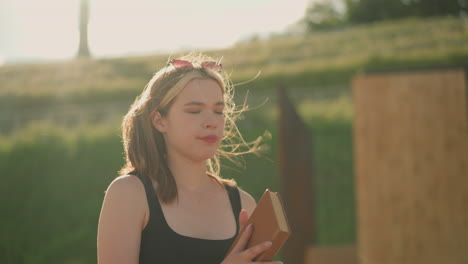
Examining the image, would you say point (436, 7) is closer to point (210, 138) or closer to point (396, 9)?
point (396, 9)

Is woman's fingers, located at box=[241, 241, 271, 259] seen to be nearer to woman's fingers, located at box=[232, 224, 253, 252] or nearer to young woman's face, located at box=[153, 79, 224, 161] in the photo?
woman's fingers, located at box=[232, 224, 253, 252]

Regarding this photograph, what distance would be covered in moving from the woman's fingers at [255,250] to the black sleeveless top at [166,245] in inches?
9.0

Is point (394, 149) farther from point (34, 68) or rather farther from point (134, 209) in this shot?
point (34, 68)

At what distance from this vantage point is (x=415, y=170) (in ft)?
23.6

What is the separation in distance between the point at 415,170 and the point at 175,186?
19.4 feet

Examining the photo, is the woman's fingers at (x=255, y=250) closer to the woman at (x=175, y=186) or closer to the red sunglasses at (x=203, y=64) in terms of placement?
the woman at (x=175, y=186)

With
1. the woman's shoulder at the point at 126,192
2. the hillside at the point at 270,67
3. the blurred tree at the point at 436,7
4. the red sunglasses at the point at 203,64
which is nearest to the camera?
the woman's shoulder at the point at 126,192

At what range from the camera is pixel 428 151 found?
7.19 m

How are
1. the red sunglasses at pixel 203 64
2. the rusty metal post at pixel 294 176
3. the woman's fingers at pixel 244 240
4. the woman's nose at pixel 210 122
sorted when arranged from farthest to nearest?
1. the rusty metal post at pixel 294 176
2. the red sunglasses at pixel 203 64
3. the woman's nose at pixel 210 122
4. the woman's fingers at pixel 244 240

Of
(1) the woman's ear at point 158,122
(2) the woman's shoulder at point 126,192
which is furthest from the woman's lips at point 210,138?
(2) the woman's shoulder at point 126,192

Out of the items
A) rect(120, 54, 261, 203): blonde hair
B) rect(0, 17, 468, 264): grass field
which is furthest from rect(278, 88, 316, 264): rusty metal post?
rect(120, 54, 261, 203): blonde hair

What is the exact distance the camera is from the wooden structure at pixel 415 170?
7.12 meters

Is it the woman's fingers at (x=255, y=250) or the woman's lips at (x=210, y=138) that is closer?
the woman's fingers at (x=255, y=250)

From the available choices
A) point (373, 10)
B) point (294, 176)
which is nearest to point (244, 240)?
point (294, 176)
